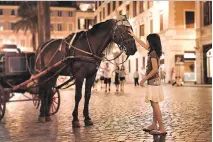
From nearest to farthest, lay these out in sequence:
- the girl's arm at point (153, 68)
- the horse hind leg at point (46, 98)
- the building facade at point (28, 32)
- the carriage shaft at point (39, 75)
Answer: the girl's arm at point (153, 68), the carriage shaft at point (39, 75), the horse hind leg at point (46, 98), the building facade at point (28, 32)

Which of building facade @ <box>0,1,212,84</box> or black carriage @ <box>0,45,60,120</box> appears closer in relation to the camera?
black carriage @ <box>0,45,60,120</box>

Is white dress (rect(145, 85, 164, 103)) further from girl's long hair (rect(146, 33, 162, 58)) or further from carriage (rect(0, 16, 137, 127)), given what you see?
carriage (rect(0, 16, 137, 127))

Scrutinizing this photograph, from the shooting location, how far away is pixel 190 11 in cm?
3906

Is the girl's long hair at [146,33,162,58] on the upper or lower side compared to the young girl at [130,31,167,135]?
upper

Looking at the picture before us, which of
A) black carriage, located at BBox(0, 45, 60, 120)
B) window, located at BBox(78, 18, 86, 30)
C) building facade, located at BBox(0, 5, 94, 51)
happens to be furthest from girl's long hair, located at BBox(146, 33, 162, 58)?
building facade, located at BBox(0, 5, 94, 51)

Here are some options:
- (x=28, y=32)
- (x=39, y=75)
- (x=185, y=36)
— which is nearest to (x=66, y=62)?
(x=39, y=75)

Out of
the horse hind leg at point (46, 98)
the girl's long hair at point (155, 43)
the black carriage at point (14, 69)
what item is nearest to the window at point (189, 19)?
the black carriage at point (14, 69)

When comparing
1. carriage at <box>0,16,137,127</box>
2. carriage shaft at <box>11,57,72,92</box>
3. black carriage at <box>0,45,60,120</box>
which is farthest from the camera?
black carriage at <box>0,45,60,120</box>

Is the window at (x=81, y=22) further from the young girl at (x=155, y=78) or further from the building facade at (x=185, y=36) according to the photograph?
the young girl at (x=155, y=78)

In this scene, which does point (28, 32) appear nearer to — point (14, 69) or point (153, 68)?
point (14, 69)

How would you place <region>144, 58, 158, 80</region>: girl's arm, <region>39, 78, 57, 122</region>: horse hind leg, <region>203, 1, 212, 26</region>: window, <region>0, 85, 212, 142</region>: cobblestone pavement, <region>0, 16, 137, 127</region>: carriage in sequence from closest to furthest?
1. <region>0, 85, 212, 142</region>: cobblestone pavement
2. <region>144, 58, 158, 80</region>: girl's arm
3. <region>0, 16, 137, 127</region>: carriage
4. <region>39, 78, 57, 122</region>: horse hind leg
5. <region>203, 1, 212, 26</region>: window

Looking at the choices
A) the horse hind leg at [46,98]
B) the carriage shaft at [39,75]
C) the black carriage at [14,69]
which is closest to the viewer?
the carriage shaft at [39,75]

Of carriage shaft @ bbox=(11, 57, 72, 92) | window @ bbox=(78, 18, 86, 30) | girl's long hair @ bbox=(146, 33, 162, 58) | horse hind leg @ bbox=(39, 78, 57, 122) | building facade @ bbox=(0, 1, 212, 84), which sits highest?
window @ bbox=(78, 18, 86, 30)

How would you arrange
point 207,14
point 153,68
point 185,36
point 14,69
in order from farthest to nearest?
point 185,36
point 207,14
point 14,69
point 153,68
